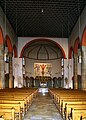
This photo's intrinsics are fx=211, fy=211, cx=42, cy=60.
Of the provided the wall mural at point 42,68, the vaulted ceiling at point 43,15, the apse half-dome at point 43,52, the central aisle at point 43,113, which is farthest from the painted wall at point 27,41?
the central aisle at point 43,113

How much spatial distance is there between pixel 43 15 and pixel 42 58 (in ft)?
56.4

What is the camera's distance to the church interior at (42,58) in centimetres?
840

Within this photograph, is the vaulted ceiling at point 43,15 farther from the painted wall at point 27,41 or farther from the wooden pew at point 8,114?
the wooden pew at point 8,114

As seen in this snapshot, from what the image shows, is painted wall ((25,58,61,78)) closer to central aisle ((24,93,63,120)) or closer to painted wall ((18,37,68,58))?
painted wall ((18,37,68,58))

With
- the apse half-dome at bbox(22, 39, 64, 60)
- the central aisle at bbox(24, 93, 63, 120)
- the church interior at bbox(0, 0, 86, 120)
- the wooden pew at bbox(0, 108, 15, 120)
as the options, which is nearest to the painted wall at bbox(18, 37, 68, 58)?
the church interior at bbox(0, 0, 86, 120)

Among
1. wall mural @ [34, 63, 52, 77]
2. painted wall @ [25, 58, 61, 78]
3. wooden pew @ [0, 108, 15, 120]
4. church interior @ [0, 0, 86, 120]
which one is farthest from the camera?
wall mural @ [34, 63, 52, 77]

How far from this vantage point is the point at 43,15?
56.6 ft

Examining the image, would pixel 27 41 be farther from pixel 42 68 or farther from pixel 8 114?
pixel 8 114

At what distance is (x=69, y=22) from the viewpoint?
19.5 meters

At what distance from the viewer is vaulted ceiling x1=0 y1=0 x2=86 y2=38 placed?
47.9 ft

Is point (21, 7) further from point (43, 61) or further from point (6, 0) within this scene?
point (43, 61)

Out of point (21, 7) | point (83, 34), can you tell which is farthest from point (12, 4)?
point (83, 34)

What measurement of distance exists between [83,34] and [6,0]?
622 cm

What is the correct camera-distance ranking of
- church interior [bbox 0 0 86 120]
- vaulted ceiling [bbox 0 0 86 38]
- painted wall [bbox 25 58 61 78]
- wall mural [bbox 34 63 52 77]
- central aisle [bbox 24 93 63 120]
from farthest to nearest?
wall mural [bbox 34 63 52 77] < painted wall [bbox 25 58 61 78] < vaulted ceiling [bbox 0 0 86 38] < church interior [bbox 0 0 86 120] < central aisle [bbox 24 93 63 120]
